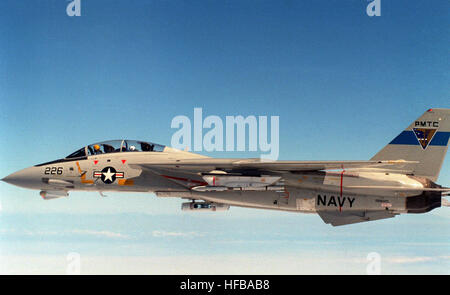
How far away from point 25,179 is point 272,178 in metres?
6.88

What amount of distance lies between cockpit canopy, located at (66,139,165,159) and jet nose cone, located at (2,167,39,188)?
1118mm

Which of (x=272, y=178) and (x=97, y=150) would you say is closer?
(x=272, y=178)

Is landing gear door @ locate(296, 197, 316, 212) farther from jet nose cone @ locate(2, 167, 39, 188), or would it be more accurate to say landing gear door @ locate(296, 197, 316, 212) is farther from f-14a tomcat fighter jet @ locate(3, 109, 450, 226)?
jet nose cone @ locate(2, 167, 39, 188)

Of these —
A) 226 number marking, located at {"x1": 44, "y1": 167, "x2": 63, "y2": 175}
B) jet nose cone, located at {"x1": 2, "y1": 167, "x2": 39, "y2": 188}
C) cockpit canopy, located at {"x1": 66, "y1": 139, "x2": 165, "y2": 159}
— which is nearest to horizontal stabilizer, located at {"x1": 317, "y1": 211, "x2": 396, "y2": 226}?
cockpit canopy, located at {"x1": 66, "y1": 139, "x2": 165, "y2": 159}

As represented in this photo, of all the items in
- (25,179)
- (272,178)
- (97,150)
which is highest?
(97,150)

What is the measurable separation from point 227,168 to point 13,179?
6.09 meters

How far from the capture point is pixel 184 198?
1227cm

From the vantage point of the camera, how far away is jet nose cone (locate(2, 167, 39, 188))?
12281 millimetres

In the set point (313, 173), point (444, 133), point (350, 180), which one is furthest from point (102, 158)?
point (444, 133)

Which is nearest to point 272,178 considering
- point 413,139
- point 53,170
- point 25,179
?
point 413,139

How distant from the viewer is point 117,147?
12.4 meters

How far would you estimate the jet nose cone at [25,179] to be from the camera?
12.3 metres

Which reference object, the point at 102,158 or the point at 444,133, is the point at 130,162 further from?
the point at 444,133

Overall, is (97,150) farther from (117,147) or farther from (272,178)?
(272,178)
